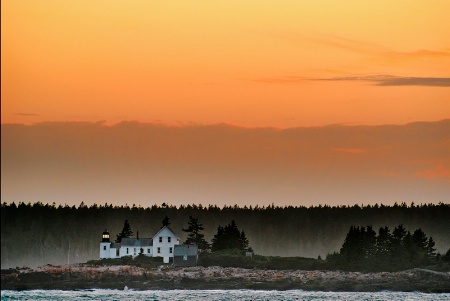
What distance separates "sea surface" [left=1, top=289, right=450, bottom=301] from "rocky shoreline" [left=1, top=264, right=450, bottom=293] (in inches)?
133

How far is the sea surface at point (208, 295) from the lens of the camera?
120688mm

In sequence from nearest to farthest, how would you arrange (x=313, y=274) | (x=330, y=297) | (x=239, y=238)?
1. (x=330, y=297)
2. (x=313, y=274)
3. (x=239, y=238)

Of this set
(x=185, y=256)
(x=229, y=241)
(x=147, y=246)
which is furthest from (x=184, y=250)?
(x=229, y=241)

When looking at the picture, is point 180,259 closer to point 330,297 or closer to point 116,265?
point 116,265

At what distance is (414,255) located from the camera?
151250 mm

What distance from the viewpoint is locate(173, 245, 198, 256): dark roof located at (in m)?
152

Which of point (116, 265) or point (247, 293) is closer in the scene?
point (247, 293)

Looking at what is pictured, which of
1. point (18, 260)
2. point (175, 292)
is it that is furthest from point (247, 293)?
point (18, 260)

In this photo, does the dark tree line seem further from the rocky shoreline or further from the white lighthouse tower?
the white lighthouse tower

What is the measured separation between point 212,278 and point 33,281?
821 inches

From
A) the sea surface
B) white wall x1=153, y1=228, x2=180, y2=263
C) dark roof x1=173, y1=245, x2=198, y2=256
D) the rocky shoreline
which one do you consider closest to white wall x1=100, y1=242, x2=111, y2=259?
white wall x1=153, y1=228, x2=180, y2=263

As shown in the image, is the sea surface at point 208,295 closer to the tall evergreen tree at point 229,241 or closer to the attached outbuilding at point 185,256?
the attached outbuilding at point 185,256

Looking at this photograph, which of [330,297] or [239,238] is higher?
[239,238]

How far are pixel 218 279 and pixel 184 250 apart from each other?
13.2 meters
